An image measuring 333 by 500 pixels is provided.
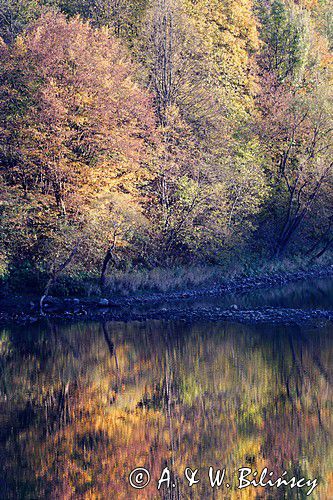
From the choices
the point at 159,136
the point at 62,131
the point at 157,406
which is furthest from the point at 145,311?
the point at 157,406

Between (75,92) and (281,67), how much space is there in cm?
1960

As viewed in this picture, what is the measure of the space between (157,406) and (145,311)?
13.1 meters

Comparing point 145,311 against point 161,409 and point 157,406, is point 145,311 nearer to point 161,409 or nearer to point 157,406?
point 157,406

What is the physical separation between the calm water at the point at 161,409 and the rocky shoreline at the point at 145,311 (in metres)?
2.61

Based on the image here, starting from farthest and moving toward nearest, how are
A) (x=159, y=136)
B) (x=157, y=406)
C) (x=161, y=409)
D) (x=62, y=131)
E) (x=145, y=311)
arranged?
(x=159, y=136)
(x=62, y=131)
(x=145, y=311)
(x=157, y=406)
(x=161, y=409)

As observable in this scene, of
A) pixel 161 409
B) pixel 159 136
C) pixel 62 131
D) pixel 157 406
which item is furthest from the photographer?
pixel 159 136

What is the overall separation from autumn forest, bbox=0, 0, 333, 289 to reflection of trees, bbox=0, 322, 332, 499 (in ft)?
25.4

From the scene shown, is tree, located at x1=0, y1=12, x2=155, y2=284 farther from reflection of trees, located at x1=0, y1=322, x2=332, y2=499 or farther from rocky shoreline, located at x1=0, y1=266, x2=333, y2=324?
reflection of trees, located at x1=0, y1=322, x2=332, y2=499

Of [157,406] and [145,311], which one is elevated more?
[145,311]

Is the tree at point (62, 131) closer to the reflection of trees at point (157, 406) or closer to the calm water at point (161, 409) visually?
the calm water at point (161, 409)

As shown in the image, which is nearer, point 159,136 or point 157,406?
point 157,406

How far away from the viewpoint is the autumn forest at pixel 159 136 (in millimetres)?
30719

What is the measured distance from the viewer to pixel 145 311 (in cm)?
2914

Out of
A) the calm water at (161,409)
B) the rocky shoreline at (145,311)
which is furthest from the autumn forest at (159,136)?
the calm water at (161,409)
